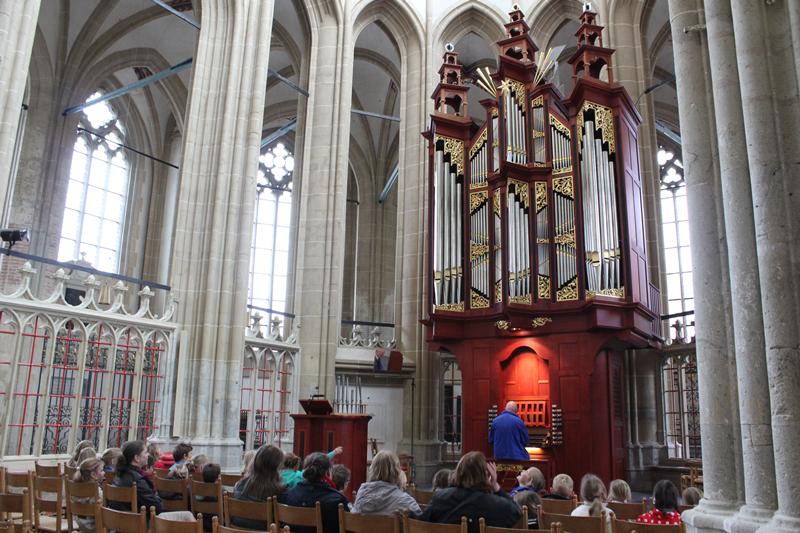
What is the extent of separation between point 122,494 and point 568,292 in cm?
802

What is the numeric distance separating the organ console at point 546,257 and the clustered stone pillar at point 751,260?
588cm

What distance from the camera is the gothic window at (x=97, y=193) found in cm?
1955

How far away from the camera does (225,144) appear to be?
40.7 feet

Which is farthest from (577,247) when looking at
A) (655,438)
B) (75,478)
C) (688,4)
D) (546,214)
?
(75,478)

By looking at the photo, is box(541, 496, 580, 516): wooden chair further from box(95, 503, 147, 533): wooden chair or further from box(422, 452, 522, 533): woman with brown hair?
box(95, 503, 147, 533): wooden chair

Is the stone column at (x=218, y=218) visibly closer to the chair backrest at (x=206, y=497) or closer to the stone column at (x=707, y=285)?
the chair backrest at (x=206, y=497)

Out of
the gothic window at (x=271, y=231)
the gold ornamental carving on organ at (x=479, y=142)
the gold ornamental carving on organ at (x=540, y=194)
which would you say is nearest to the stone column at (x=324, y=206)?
the gold ornamental carving on organ at (x=479, y=142)

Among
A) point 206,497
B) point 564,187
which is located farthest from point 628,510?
point 564,187

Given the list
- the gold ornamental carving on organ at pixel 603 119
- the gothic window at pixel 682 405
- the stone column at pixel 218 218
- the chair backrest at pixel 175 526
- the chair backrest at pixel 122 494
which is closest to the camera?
the chair backrest at pixel 175 526

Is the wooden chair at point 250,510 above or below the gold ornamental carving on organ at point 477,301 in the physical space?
below

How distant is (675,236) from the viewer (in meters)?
21.8

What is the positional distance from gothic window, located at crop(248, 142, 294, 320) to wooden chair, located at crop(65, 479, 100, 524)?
54.9 feet

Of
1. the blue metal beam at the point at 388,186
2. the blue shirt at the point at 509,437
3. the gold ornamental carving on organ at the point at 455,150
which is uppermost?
the blue metal beam at the point at 388,186

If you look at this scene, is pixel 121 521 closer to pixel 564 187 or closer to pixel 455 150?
pixel 564 187
